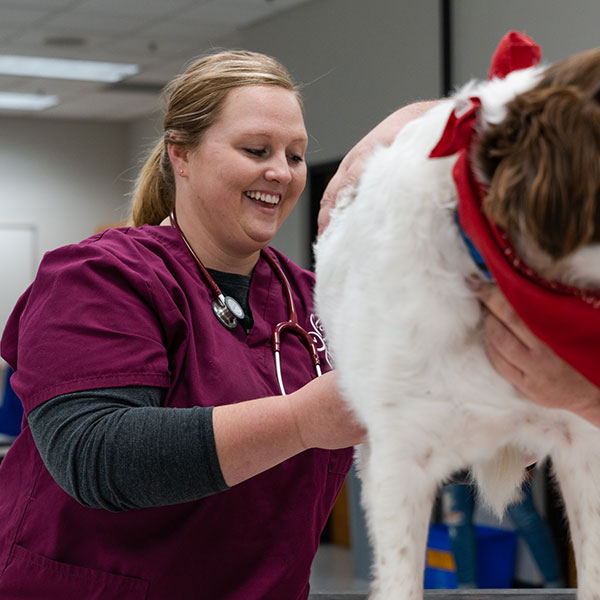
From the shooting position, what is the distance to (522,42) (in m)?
1.14

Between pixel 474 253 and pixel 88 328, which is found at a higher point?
pixel 474 253

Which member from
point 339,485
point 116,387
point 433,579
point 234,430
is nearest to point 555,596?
point 339,485

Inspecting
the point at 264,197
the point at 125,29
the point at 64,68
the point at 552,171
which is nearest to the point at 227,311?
the point at 264,197

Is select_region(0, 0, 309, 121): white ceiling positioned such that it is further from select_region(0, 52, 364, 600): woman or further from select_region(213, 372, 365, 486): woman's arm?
select_region(213, 372, 365, 486): woman's arm

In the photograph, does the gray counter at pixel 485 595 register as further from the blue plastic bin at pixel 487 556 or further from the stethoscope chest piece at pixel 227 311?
the blue plastic bin at pixel 487 556

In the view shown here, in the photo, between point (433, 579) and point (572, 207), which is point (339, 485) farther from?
point (433, 579)

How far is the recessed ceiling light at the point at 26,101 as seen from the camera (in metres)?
10.1

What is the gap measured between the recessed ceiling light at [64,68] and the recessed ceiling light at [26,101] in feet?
3.11

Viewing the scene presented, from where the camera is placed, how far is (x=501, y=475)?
4.21 feet

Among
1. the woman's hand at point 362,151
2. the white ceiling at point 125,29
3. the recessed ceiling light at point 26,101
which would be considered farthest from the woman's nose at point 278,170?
the recessed ceiling light at point 26,101

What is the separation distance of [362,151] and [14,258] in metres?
10.5

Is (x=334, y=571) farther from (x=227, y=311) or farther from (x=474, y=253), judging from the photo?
(x=474, y=253)

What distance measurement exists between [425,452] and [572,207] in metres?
0.37

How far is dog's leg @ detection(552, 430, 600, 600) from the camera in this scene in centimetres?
120
